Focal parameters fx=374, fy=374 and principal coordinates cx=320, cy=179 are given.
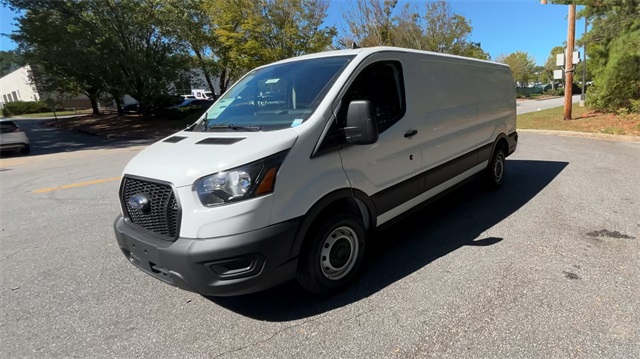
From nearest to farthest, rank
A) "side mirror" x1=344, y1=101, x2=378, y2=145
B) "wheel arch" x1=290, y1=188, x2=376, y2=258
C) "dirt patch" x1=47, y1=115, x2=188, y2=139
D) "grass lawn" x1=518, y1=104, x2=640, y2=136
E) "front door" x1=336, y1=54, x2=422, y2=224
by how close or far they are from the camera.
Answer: "wheel arch" x1=290, y1=188, x2=376, y2=258 → "side mirror" x1=344, y1=101, x2=378, y2=145 → "front door" x1=336, y1=54, x2=422, y2=224 → "grass lawn" x1=518, y1=104, x2=640, y2=136 → "dirt patch" x1=47, y1=115, x2=188, y2=139

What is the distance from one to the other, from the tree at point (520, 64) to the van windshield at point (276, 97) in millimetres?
66922

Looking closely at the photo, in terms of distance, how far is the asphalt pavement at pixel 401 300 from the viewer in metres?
2.51

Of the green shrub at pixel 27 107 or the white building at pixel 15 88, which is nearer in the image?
the green shrub at pixel 27 107

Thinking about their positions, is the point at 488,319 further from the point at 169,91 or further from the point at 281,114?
the point at 169,91

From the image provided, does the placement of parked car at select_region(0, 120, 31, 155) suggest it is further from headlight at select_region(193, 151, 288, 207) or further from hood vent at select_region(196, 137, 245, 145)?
headlight at select_region(193, 151, 288, 207)

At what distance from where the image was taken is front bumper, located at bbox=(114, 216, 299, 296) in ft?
7.98

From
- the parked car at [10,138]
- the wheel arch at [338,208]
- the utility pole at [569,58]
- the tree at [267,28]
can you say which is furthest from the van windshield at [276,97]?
the tree at [267,28]

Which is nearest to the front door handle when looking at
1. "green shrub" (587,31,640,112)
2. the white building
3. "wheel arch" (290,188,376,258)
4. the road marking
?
"wheel arch" (290,188,376,258)

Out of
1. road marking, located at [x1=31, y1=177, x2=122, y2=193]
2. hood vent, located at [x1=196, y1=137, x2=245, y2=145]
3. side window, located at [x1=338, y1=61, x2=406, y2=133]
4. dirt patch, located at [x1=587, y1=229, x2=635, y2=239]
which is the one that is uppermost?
side window, located at [x1=338, y1=61, x2=406, y2=133]

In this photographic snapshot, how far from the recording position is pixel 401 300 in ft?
9.77

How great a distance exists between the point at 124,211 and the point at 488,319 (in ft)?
9.64

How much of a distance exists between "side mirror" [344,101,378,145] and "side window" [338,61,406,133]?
310 millimetres

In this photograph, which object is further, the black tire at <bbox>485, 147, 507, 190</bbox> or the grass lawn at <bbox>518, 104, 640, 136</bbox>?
the grass lawn at <bbox>518, 104, 640, 136</bbox>

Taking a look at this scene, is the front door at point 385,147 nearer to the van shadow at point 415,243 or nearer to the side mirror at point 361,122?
the side mirror at point 361,122
